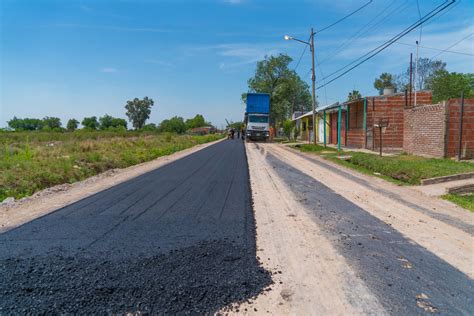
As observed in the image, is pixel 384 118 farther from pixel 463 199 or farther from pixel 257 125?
pixel 257 125

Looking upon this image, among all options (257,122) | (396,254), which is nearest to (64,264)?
(396,254)

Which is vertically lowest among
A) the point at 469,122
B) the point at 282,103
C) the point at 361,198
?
the point at 361,198

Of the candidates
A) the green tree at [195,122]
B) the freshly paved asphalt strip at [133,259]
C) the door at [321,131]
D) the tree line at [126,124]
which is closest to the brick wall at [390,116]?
the door at [321,131]

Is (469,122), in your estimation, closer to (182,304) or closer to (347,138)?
(347,138)

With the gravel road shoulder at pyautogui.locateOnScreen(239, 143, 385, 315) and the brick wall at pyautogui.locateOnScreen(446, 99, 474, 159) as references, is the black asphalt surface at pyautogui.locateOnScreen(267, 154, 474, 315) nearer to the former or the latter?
the gravel road shoulder at pyautogui.locateOnScreen(239, 143, 385, 315)

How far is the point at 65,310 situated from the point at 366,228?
4331mm

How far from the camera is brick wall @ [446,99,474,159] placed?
13562 mm

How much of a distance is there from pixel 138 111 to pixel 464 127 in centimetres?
12491

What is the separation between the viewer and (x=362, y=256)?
427 centimetres

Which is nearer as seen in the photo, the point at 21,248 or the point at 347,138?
the point at 21,248

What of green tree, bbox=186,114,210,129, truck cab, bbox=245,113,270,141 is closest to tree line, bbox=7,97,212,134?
green tree, bbox=186,114,210,129

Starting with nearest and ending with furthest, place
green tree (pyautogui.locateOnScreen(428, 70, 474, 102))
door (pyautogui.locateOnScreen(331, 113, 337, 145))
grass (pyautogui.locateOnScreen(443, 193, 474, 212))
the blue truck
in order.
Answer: grass (pyautogui.locateOnScreen(443, 193, 474, 212)) < door (pyautogui.locateOnScreen(331, 113, 337, 145)) < the blue truck < green tree (pyautogui.locateOnScreen(428, 70, 474, 102))

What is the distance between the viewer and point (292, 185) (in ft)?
31.6

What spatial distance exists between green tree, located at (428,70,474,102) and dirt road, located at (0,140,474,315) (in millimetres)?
43265
